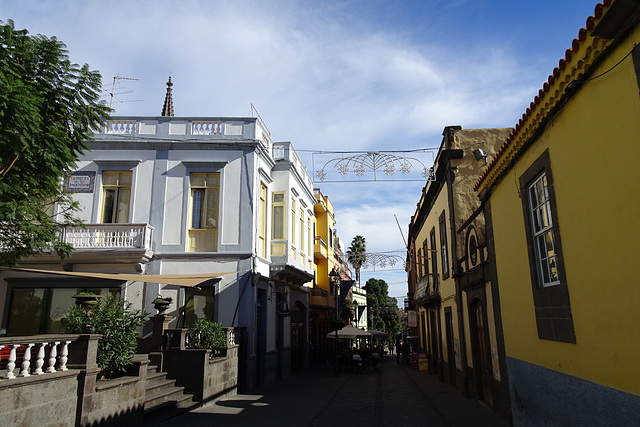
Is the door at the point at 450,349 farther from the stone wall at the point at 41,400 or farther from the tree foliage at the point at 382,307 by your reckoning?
the tree foliage at the point at 382,307

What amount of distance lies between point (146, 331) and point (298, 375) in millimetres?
8922

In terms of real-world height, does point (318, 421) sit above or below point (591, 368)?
below

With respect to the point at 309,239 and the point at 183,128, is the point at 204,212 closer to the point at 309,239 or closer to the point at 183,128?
the point at 183,128

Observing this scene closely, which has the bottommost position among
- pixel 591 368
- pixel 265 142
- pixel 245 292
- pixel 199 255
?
pixel 591 368

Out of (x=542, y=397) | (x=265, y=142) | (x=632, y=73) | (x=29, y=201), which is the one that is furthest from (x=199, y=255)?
(x=632, y=73)

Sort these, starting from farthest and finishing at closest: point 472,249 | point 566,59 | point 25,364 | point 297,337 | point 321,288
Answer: point 321,288
point 297,337
point 472,249
point 25,364
point 566,59

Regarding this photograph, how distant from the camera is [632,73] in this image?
441 centimetres

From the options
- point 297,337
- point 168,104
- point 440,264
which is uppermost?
point 168,104

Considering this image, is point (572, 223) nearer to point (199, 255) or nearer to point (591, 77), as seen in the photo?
point (591, 77)

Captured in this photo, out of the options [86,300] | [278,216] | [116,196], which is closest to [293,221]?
[278,216]

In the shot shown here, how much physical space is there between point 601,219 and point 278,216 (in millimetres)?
14259

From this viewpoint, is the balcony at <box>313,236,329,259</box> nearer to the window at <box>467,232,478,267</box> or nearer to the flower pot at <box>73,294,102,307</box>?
the window at <box>467,232,478,267</box>

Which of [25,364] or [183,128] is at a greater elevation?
[183,128]

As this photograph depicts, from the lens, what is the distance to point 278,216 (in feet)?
60.7
